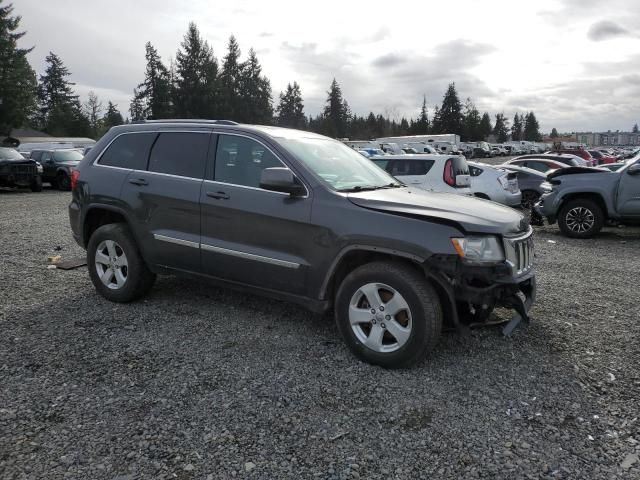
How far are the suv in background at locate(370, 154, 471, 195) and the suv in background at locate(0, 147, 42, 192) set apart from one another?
1381cm

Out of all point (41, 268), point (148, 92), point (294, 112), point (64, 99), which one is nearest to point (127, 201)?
point (41, 268)

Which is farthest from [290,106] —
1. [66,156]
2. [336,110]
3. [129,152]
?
[129,152]

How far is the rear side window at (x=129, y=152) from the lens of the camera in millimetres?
4953

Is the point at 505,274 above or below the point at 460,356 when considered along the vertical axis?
above

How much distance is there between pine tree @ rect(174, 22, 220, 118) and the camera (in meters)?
64.4

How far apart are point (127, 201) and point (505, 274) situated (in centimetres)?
349

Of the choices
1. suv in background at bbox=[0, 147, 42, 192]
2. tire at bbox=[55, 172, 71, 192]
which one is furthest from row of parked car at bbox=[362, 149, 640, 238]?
tire at bbox=[55, 172, 71, 192]

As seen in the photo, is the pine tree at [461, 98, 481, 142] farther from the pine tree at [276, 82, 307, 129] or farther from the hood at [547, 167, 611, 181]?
the hood at [547, 167, 611, 181]

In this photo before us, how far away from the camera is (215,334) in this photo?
4.31 metres

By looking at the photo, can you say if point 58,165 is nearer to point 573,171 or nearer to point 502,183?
point 502,183

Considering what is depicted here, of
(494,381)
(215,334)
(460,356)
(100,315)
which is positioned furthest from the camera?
(100,315)

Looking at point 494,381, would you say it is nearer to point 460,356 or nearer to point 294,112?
point 460,356

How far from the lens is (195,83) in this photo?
2544 inches

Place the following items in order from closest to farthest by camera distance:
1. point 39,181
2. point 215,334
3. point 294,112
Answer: point 215,334
point 39,181
point 294,112
